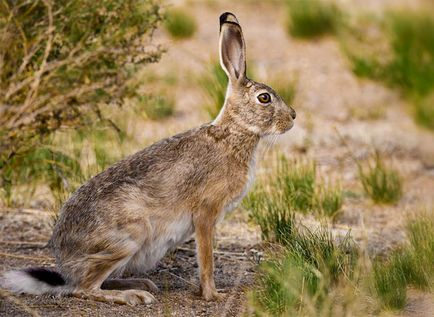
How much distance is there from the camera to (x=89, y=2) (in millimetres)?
7070

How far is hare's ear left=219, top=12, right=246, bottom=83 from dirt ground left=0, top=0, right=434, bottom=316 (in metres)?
1.24

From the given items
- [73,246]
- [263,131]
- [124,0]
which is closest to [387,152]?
[124,0]

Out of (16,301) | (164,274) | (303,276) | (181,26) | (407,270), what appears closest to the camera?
(16,301)

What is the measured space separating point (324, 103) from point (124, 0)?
510 cm

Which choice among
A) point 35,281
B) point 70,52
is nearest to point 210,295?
point 35,281

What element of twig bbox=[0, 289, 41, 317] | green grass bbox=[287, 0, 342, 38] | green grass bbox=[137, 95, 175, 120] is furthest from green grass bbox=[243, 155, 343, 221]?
green grass bbox=[287, 0, 342, 38]

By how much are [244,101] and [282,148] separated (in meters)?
4.02

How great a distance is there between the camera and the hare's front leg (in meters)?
5.28

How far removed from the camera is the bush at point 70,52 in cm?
681

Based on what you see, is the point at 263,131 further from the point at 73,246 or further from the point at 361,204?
the point at 361,204

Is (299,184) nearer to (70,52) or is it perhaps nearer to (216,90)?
(216,90)

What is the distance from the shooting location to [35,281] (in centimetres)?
518

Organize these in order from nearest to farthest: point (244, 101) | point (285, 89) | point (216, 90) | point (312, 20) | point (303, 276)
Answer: point (303, 276)
point (244, 101)
point (216, 90)
point (285, 89)
point (312, 20)

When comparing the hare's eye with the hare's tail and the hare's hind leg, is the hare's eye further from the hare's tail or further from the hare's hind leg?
the hare's tail
